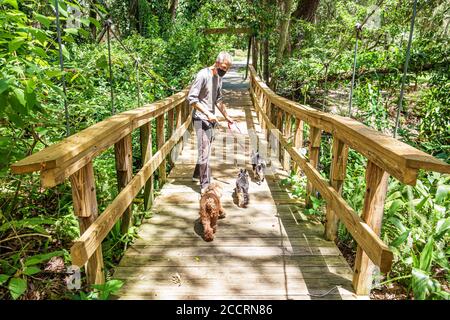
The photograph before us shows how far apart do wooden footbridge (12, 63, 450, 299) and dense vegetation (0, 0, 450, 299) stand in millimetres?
267

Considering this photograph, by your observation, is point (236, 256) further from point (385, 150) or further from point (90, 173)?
point (385, 150)

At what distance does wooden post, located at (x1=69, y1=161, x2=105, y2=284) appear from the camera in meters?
2.20

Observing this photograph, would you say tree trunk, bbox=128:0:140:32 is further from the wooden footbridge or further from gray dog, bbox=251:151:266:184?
gray dog, bbox=251:151:266:184

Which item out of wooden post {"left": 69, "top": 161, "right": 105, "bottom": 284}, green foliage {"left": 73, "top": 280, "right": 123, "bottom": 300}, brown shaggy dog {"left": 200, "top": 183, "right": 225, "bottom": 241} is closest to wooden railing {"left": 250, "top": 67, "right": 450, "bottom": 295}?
brown shaggy dog {"left": 200, "top": 183, "right": 225, "bottom": 241}

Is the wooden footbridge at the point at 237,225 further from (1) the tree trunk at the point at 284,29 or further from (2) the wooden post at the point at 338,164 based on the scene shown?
(1) the tree trunk at the point at 284,29

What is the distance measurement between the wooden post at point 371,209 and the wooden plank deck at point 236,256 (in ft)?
0.51

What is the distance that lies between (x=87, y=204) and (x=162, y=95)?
7.54m

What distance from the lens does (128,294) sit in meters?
2.61

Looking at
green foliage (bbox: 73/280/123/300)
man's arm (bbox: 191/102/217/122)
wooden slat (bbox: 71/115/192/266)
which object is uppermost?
man's arm (bbox: 191/102/217/122)

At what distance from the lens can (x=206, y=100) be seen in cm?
448

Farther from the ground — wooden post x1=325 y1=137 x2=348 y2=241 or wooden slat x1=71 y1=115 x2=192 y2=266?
wooden post x1=325 y1=137 x2=348 y2=241
